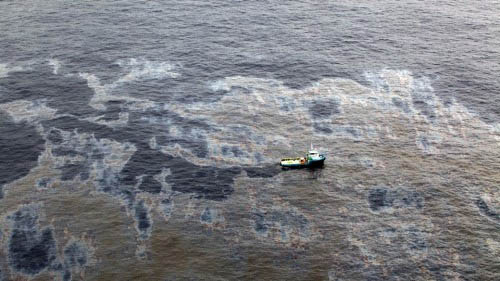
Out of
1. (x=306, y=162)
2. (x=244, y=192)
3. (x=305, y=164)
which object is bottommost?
(x=244, y=192)

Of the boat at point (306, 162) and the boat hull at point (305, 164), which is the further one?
the boat at point (306, 162)

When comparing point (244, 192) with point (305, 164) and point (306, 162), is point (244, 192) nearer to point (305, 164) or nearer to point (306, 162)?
point (305, 164)

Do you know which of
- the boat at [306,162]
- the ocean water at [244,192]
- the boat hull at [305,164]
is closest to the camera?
the ocean water at [244,192]

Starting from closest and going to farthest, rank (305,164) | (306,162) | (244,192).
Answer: (244,192) → (305,164) → (306,162)

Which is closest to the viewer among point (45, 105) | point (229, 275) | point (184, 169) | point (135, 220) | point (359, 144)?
point (229, 275)

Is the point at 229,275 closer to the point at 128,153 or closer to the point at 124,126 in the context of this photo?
the point at 128,153

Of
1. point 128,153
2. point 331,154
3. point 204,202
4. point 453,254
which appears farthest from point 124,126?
point 453,254

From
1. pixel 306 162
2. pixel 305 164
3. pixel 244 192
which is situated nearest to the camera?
pixel 244 192

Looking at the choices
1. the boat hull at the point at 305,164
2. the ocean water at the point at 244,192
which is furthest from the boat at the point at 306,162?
the ocean water at the point at 244,192

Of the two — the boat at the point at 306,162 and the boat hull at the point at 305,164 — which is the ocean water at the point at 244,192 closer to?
the boat hull at the point at 305,164

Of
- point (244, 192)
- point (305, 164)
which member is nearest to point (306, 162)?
point (305, 164)

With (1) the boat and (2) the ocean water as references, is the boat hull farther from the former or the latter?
(2) the ocean water
